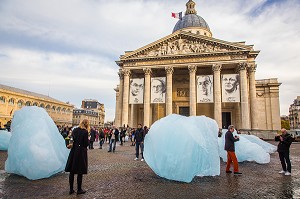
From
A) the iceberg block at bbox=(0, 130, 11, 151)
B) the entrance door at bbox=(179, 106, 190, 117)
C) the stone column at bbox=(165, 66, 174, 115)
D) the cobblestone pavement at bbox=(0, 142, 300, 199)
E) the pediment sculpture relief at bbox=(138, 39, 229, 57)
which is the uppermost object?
the pediment sculpture relief at bbox=(138, 39, 229, 57)

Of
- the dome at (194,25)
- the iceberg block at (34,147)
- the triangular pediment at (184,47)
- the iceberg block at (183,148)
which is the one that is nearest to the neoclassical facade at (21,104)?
the triangular pediment at (184,47)

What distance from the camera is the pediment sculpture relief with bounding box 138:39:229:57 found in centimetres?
2915

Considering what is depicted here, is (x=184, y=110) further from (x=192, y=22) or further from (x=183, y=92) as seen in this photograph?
(x=192, y=22)

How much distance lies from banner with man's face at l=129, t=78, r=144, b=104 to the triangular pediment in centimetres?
417

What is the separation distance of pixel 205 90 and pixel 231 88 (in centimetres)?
330

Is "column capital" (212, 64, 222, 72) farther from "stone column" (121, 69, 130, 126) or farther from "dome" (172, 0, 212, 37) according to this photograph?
"dome" (172, 0, 212, 37)

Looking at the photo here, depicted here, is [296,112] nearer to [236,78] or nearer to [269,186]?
[236,78]

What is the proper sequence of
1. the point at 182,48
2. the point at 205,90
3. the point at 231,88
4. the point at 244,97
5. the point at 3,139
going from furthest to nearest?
the point at 182,48 < the point at 205,90 < the point at 244,97 < the point at 231,88 < the point at 3,139

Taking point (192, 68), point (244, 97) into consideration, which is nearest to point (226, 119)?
point (244, 97)

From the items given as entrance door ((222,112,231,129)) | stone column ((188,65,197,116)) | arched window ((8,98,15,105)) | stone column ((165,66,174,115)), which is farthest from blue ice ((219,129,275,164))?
arched window ((8,98,15,105))

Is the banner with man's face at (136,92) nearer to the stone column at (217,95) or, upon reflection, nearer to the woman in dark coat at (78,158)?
the stone column at (217,95)

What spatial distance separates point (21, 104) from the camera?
54219 millimetres

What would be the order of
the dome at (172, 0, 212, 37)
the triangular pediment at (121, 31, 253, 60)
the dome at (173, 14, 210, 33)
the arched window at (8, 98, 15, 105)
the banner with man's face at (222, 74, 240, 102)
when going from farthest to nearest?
1. the arched window at (8, 98, 15, 105)
2. the dome at (173, 14, 210, 33)
3. the dome at (172, 0, 212, 37)
4. the triangular pediment at (121, 31, 253, 60)
5. the banner with man's face at (222, 74, 240, 102)

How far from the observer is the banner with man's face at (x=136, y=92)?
1182 inches
